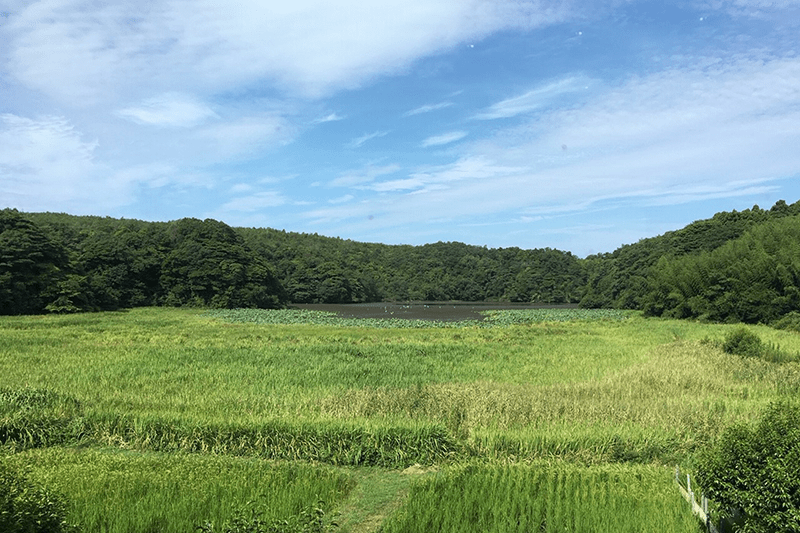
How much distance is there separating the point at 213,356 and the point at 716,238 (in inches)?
2848

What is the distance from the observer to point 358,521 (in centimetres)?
800

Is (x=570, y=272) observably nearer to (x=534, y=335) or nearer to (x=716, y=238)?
(x=716, y=238)

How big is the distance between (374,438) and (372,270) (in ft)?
458

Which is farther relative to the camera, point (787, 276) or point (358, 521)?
point (787, 276)

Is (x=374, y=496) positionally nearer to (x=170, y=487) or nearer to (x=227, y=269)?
(x=170, y=487)

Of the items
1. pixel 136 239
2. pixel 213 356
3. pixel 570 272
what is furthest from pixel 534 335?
pixel 570 272

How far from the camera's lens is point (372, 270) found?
150375 millimetres

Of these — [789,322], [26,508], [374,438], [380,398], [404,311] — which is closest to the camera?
[26,508]

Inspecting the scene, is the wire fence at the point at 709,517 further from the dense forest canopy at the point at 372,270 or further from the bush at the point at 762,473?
the dense forest canopy at the point at 372,270

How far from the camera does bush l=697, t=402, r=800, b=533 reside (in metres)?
6.08

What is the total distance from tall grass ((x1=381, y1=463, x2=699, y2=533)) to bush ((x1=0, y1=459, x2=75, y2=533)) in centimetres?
401

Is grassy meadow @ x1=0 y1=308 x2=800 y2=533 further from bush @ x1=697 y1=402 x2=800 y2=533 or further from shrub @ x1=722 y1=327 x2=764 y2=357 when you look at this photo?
shrub @ x1=722 y1=327 x2=764 y2=357

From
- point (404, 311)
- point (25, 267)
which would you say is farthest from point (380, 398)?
point (404, 311)

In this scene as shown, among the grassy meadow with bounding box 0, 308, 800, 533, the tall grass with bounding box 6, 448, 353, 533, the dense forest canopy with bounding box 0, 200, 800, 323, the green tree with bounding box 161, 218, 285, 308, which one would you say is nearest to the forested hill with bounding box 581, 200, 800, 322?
the dense forest canopy with bounding box 0, 200, 800, 323
